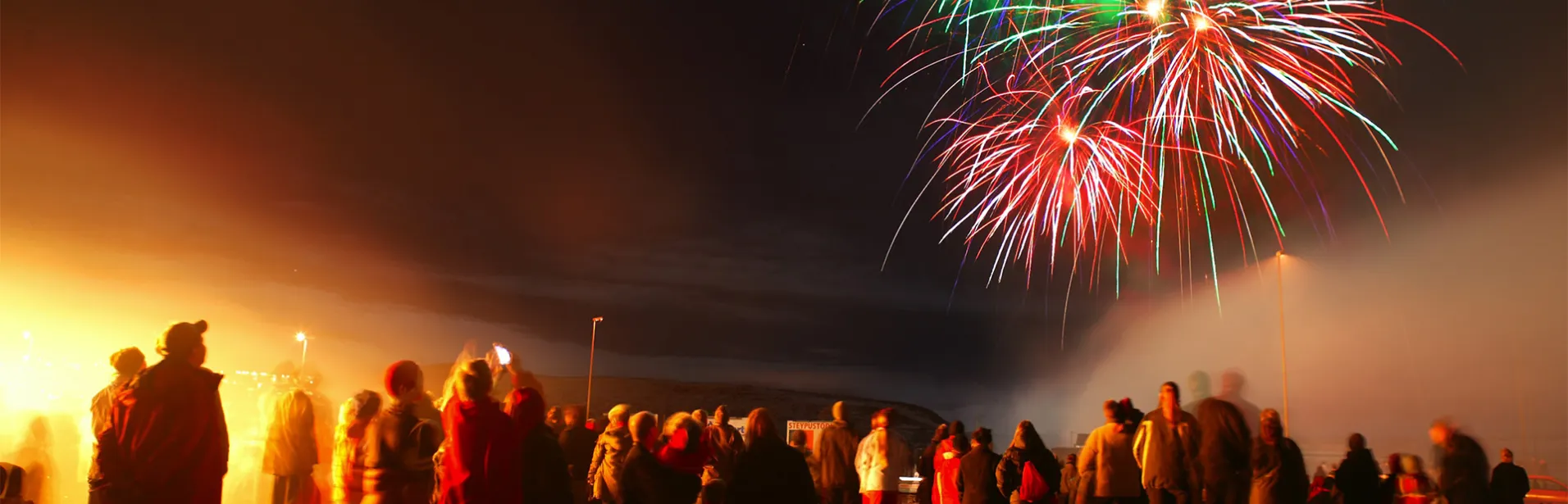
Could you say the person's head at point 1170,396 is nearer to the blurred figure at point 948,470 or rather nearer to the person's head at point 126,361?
the blurred figure at point 948,470

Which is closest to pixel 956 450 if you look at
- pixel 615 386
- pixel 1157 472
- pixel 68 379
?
pixel 1157 472

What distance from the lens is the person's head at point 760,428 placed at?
6.65m

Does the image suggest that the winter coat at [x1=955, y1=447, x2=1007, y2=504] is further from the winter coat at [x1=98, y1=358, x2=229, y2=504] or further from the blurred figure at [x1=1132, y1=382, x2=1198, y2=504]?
the winter coat at [x1=98, y1=358, x2=229, y2=504]

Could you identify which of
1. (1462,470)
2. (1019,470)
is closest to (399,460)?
(1019,470)

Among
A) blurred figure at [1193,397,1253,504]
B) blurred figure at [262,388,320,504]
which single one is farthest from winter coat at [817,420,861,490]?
blurred figure at [262,388,320,504]

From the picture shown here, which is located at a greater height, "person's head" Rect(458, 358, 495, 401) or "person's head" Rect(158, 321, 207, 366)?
"person's head" Rect(158, 321, 207, 366)

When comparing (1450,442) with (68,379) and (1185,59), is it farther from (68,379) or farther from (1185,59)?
(68,379)

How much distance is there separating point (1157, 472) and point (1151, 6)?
9686 millimetres

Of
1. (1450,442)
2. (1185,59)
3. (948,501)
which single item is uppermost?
(1185,59)

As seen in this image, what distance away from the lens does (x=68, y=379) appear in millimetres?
19906

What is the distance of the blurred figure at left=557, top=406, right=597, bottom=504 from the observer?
9.66 m

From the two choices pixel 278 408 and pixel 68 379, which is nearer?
pixel 278 408

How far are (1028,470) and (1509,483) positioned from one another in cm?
644

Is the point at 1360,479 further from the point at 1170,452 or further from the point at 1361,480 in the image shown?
the point at 1170,452
